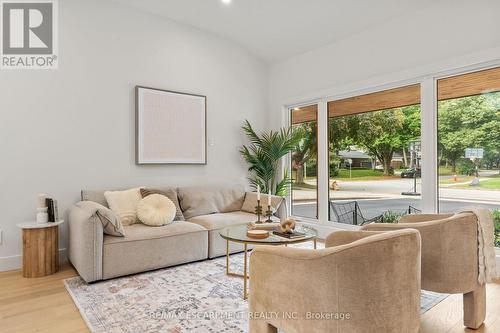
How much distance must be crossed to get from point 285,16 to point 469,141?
2.53m

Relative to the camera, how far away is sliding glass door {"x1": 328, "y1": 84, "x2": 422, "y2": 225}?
370 cm

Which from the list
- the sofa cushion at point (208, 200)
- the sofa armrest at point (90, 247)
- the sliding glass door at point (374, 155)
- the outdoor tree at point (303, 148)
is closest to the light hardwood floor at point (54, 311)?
the sofa armrest at point (90, 247)

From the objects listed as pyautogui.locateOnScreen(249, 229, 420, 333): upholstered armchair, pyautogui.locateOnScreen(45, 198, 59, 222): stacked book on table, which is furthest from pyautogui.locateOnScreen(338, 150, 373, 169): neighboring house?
pyautogui.locateOnScreen(45, 198, 59, 222): stacked book on table

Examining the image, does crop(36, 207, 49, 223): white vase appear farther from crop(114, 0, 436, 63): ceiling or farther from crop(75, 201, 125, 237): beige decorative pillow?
crop(114, 0, 436, 63): ceiling

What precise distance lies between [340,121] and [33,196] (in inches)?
151

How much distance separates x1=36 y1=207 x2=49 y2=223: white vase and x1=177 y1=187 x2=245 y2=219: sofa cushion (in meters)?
1.44

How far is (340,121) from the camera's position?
14.6 feet

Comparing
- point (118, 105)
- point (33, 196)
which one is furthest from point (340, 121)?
point (33, 196)

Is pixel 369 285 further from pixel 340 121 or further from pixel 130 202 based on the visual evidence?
pixel 340 121

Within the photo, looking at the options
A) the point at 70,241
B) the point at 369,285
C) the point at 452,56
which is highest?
the point at 452,56

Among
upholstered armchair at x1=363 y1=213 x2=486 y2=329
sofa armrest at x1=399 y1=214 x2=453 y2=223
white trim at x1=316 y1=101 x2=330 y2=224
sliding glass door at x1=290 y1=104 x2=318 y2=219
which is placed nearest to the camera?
upholstered armchair at x1=363 y1=213 x2=486 y2=329

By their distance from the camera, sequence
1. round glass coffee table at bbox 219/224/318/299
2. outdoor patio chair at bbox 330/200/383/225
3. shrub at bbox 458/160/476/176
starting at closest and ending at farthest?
round glass coffee table at bbox 219/224/318/299, shrub at bbox 458/160/476/176, outdoor patio chair at bbox 330/200/383/225

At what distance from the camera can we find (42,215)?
10.0 feet

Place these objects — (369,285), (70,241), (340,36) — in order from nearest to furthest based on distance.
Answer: (369,285), (70,241), (340,36)
